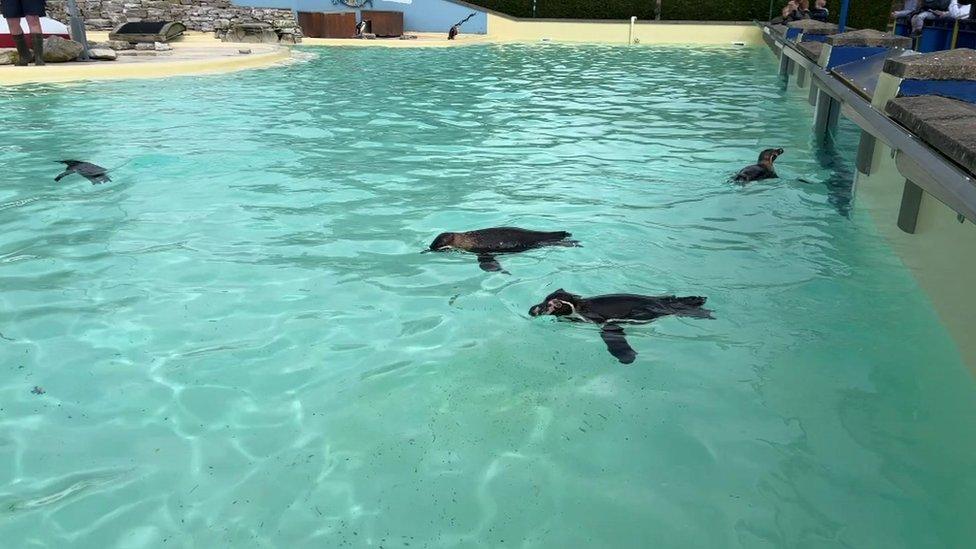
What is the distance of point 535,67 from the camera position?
1873 centimetres

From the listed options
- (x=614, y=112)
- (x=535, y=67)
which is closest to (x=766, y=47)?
(x=535, y=67)

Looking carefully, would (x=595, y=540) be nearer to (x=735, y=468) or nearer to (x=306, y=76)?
(x=735, y=468)

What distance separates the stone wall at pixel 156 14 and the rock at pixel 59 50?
796 centimetres

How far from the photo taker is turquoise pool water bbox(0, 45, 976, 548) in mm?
2988

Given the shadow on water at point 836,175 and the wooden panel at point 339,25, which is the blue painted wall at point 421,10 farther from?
the shadow on water at point 836,175

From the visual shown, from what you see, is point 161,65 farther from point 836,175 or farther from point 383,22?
point 836,175

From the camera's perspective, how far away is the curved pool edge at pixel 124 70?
46.7 ft

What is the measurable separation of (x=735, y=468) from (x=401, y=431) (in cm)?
149

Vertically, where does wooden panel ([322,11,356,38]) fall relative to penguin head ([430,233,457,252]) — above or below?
above

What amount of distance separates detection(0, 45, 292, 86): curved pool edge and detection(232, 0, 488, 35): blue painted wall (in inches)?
393

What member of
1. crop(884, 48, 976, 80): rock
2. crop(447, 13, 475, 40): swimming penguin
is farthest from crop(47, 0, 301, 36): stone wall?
crop(884, 48, 976, 80): rock

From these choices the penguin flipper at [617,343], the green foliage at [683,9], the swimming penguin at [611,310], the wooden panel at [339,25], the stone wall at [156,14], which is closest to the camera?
the penguin flipper at [617,343]

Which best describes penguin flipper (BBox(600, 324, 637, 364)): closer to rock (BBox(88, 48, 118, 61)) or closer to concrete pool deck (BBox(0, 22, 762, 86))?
concrete pool deck (BBox(0, 22, 762, 86))

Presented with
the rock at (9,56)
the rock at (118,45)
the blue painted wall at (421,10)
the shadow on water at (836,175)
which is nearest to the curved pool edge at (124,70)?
the rock at (9,56)
